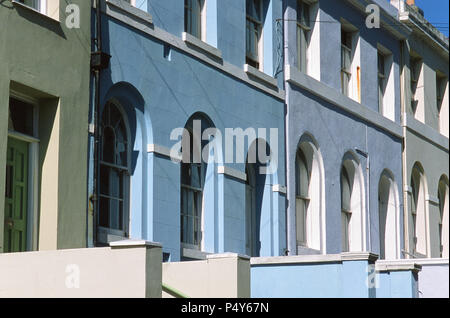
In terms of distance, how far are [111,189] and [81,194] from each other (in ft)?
4.90

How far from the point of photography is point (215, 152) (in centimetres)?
1855

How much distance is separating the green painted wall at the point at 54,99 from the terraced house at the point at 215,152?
0.09 ft

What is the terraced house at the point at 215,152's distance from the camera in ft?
45.6

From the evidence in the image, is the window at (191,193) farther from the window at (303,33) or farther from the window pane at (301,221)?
the window at (303,33)

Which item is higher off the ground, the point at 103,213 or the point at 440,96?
the point at 440,96

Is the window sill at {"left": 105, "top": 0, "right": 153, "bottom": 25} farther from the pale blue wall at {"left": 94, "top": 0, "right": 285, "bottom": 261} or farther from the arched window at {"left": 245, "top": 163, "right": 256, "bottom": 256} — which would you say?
the arched window at {"left": 245, "top": 163, "right": 256, "bottom": 256}

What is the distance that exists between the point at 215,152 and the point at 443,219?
13.7 meters

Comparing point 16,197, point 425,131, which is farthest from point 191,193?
point 425,131

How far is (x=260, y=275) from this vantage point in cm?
1722

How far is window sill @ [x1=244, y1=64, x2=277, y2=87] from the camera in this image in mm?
19719

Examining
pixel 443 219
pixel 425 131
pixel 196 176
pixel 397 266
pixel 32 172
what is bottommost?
pixel 397 266

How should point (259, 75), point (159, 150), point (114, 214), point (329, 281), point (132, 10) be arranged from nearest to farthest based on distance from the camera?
point (114, 214) → point (132, 10) → point (329, 281) → point (159, 150) → point (259, 75)

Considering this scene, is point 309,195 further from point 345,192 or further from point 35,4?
point 35,4

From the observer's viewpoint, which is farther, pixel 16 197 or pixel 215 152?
pixel 215 152
